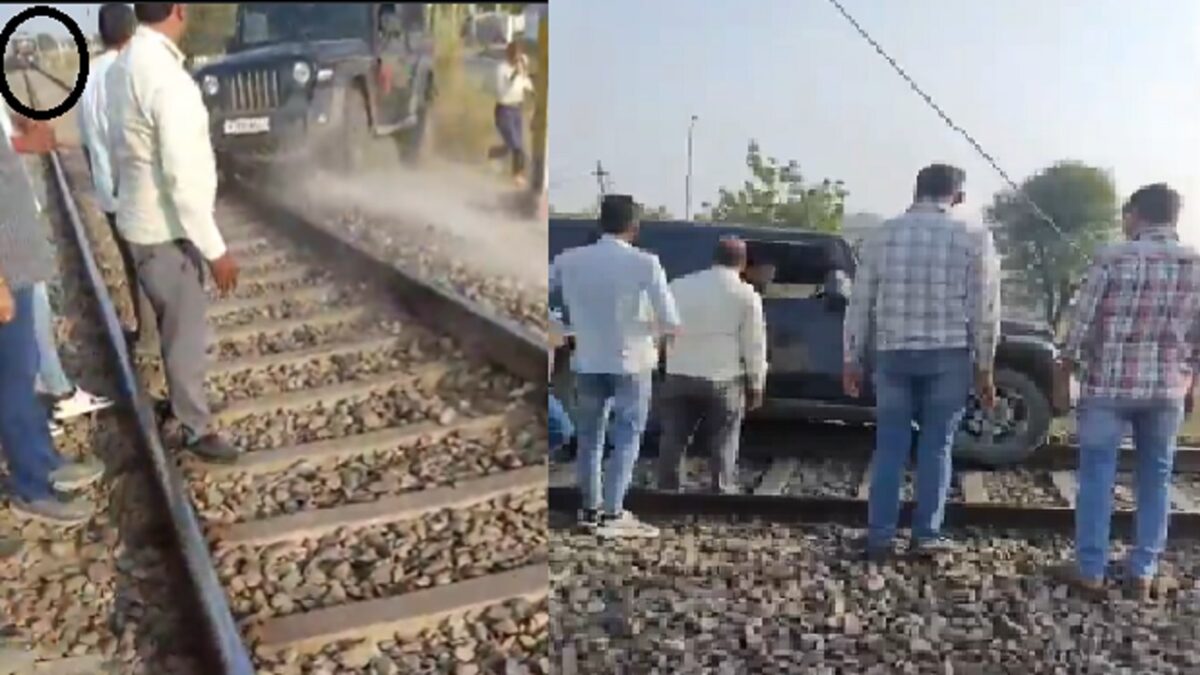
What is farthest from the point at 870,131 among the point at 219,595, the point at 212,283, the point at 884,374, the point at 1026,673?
the point at 219,595

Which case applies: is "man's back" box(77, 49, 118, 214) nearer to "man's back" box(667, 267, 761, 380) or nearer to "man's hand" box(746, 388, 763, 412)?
"man's back" box(667, 267, 761, 380)

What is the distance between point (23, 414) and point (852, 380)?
1.29 metres

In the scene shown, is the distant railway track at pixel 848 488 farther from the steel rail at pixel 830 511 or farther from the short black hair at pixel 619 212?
the short black hair at pixel 619 212

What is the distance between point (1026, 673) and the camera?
66.6 inches

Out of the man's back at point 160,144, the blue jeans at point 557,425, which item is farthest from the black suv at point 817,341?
the man's back at point 160,144

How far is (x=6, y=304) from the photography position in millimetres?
1822

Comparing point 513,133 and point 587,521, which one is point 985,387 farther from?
point 513,133

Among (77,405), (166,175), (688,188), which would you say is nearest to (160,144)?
(166,175)

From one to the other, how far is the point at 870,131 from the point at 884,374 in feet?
1.07

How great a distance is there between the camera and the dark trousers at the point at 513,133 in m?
1.66

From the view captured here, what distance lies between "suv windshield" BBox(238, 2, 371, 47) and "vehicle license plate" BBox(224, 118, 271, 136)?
105 mm

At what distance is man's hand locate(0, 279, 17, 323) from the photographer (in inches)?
71.6

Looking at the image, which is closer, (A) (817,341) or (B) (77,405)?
(A) (817,341)

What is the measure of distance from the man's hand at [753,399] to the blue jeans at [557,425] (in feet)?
0.84
